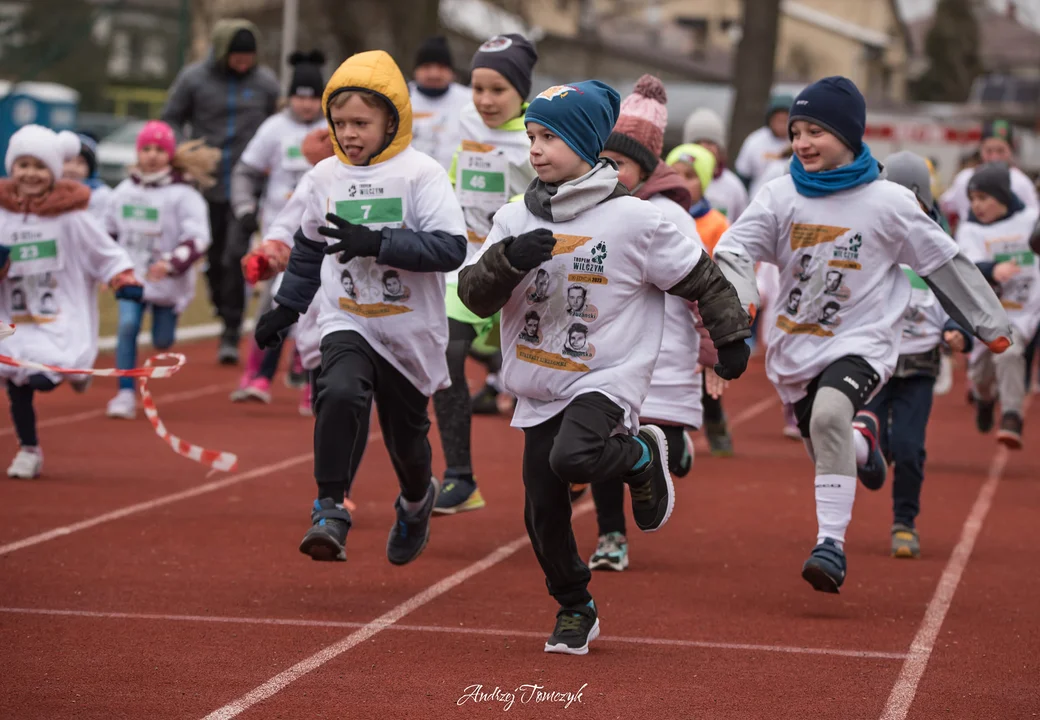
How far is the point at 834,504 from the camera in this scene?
23.6ft

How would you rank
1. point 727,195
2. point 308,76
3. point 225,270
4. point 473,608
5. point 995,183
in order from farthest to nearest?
point 225,270 < point 727,195 < point 308,76 < point 995,183 < point 473,608

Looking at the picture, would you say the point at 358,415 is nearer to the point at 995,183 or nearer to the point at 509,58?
the point at 509,58

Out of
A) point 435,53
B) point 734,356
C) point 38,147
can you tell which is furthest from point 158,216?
point 734,356

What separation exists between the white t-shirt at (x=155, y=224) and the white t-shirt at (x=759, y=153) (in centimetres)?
704

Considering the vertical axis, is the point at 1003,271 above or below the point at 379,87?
below

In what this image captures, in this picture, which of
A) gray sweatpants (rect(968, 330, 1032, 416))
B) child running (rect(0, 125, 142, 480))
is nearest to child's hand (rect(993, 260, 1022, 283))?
gray sweatpants (rect(968, 330, 1032, 416))

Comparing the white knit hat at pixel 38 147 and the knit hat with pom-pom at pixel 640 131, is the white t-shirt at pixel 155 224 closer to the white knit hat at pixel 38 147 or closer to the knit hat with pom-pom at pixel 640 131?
the white knit hat at pixel 38 147

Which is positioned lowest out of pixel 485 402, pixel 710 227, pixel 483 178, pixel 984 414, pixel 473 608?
pixel 485 402

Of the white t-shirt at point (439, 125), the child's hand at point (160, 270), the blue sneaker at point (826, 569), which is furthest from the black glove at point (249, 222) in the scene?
the blue sneaker at point (826, 569)

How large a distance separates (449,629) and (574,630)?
643mm

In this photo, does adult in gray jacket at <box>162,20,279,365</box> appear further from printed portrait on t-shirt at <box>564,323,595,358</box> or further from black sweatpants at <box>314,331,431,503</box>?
printed portrait on t-shirt at <box>564,323,595,358</box>

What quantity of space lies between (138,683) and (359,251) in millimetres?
1767

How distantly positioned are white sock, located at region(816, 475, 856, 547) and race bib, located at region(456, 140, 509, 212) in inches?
105

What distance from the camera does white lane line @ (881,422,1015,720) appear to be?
232 inches
